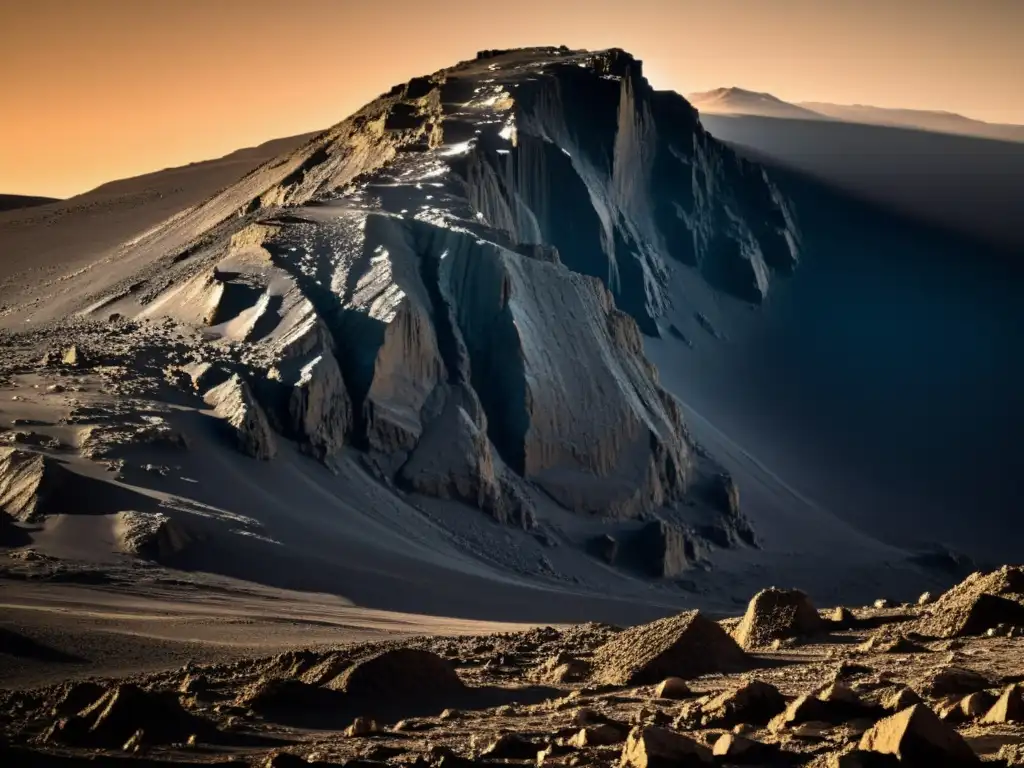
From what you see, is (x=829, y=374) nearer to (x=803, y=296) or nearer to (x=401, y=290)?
(x=803, y=296)

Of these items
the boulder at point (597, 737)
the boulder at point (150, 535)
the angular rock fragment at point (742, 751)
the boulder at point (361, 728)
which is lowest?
the boulder at point (150, 535)

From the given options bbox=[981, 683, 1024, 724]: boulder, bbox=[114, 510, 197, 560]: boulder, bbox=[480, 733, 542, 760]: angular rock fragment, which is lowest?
bbox=[114, 510, 197, 560]: boulder

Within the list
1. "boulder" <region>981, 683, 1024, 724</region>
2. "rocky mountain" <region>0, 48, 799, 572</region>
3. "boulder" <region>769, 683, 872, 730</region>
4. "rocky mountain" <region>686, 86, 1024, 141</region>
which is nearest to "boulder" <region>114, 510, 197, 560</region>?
"rocky mountain" <region>0, 48, 799, 572</region>

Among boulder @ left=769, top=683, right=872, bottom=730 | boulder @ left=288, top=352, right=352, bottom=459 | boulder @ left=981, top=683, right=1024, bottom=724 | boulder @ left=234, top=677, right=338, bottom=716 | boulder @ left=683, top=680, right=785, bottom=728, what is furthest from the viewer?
boulder @ left=288, top=352, right=352, bottom=459

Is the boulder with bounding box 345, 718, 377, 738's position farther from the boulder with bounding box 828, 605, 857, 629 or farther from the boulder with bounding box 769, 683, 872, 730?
the boulder with bounding box 828, 605, 857, 629

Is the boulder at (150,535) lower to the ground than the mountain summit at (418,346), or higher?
lower

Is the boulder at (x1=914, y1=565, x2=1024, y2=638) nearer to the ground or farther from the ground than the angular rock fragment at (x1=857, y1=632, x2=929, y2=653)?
farther from the ground

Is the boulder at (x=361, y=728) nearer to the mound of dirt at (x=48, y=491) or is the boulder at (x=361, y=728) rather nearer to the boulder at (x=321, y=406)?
the mound of dirt at (x=48, y=491)

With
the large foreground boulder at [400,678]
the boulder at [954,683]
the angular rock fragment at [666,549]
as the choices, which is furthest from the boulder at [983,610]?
the angular rock fragment at [666,549]
